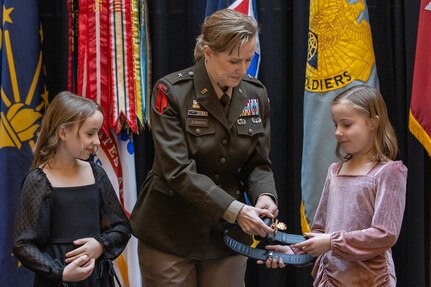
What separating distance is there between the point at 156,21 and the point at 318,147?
1.18 m

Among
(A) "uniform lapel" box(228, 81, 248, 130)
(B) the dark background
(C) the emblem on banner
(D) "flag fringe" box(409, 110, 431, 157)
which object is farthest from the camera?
(B) the dark background

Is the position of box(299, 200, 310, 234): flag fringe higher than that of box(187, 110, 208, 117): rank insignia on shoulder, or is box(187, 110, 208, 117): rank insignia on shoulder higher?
box(187, 110, 208, 117): rank insignia on shoulder

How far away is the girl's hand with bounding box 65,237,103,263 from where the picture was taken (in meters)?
2.31

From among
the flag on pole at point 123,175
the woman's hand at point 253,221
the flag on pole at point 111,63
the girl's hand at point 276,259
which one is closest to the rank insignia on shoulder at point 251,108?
the woman's hand at point 253,221

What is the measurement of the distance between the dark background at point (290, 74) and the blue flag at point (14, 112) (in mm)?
327

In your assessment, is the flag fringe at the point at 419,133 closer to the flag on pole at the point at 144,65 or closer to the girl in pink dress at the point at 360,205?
the girl in pink dress at the point at 360,205

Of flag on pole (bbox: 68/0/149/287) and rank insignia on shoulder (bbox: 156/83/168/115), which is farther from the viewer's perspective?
flag on pole (bbox: 68/0/149/287)

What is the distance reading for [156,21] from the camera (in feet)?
12.1

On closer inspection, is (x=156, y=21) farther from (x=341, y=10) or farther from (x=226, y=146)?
(x=226, y=146)

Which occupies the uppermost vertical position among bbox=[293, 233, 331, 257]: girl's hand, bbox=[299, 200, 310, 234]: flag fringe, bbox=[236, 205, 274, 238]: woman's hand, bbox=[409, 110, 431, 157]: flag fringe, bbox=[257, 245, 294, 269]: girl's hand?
bbox=[409, 110, 431, 157]: flag fringe

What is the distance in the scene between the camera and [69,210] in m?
2.37

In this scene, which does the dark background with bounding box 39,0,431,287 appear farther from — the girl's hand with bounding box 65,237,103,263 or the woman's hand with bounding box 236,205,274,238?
the woman's hand with bounding box 236,205,274,238

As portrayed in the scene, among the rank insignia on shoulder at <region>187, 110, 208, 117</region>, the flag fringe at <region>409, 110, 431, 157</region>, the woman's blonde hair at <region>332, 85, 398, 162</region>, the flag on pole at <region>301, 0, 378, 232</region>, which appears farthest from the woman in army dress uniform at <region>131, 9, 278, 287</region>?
the flag fringe at <region>409, 110, 431, 157</region>

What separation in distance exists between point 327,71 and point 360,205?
117 cm
